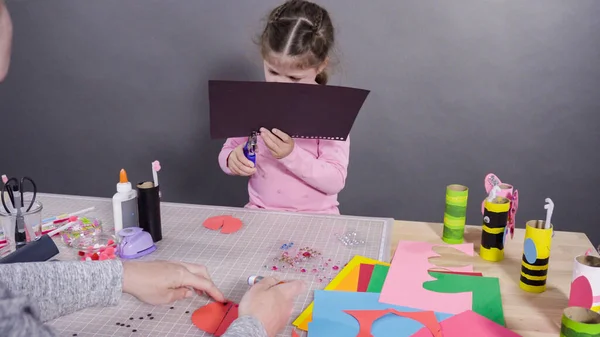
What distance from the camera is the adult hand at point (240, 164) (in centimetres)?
130

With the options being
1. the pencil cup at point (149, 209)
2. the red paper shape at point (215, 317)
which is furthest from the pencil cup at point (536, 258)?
the pencil cup at point (149, 209)

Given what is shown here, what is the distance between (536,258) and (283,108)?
23.8 inches

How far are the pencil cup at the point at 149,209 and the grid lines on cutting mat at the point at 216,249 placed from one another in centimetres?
4

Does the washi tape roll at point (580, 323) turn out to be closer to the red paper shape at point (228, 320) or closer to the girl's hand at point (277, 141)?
the red paper shape at point (228, 320)

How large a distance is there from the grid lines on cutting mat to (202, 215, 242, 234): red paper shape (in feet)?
0.04

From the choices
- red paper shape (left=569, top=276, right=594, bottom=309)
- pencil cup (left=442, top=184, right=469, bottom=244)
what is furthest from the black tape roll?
red paper shape (left=569, top=276, right=594, bottom=309)

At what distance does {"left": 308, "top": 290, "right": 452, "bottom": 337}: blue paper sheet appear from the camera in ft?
2.70

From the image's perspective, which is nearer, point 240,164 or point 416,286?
point 416,286

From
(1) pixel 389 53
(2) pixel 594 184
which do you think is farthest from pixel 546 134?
(1) pixel 389 53

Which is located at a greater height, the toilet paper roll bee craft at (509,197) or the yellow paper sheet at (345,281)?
the toilet paper roll bee craft at (509,197)

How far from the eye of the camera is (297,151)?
1338 mm

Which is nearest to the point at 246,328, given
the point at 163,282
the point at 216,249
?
the point at 163,282

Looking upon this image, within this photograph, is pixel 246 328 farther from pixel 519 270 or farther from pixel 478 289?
pixel 519 270

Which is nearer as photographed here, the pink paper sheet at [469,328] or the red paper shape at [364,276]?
the pink paper sheet at [469,328]
